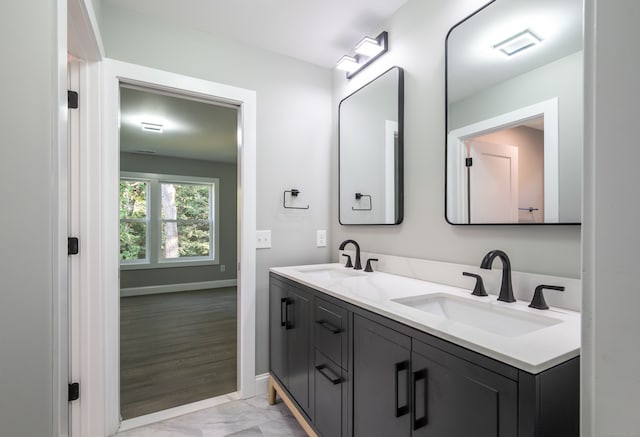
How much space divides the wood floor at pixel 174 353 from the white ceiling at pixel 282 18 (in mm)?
2520

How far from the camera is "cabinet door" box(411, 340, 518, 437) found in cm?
71

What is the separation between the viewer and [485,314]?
1183 mm

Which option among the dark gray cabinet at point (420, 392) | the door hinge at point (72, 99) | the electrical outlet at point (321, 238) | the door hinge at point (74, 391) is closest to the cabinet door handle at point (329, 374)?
the dark gray cabinet at point (420, 392)

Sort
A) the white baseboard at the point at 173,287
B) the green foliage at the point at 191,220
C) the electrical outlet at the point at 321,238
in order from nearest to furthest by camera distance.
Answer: the electrical outlet at the point at 321,238 → the white baseboard at the point at 173,287 → the green foliage at the point at 191,220

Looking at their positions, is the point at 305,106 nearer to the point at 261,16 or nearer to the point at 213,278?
the point at 261,16

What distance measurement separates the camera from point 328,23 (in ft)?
6.41

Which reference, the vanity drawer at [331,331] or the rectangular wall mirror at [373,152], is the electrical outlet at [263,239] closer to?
the rectangular wall mirror at [373,152]

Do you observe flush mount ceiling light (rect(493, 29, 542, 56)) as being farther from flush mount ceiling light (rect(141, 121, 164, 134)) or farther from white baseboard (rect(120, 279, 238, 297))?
white baseboard (rect(120, 279, 238, 297))

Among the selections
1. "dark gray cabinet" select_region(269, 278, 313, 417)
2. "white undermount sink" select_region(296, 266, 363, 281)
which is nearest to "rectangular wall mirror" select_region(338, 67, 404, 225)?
"white undermount sink" select_region(296, 266, 363, 281)

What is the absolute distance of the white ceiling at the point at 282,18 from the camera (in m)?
1.79

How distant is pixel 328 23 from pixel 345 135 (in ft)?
2.42
